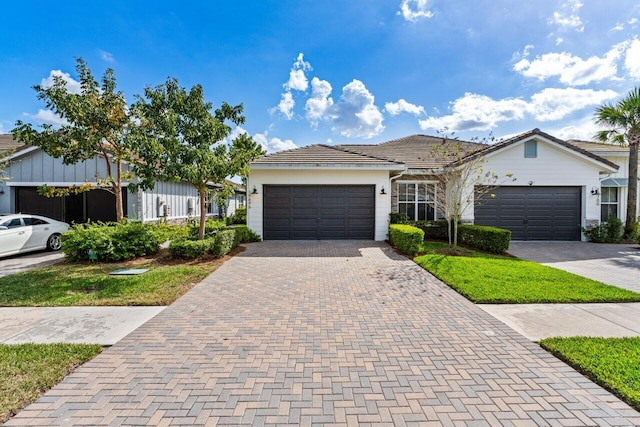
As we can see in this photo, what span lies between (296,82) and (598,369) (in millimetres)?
15612

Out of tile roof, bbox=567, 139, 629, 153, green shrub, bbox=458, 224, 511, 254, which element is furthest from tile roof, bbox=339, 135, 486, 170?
tile roof, bbox=567, 139, 629, 153

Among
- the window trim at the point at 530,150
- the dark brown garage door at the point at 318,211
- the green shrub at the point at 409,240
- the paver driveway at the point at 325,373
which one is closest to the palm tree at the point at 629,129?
Answer: the window trim at the point at 530,150

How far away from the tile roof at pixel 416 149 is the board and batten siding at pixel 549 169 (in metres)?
1.31

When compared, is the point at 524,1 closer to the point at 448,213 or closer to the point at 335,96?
the point at 448,213

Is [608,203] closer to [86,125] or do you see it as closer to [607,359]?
[607,359]

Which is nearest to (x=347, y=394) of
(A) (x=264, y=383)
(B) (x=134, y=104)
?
(A) (x=264, y=383)

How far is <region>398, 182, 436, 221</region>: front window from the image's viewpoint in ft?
46.3

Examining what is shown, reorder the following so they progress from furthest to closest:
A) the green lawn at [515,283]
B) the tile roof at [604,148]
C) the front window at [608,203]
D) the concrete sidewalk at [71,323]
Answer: the tile roof at [604,148]
the front window at [608,203]
the green lawn at [515,283]
the concrete sidewalk at [71,323]

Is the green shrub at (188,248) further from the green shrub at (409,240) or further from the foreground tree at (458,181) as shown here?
the foreground tree at (458,181)

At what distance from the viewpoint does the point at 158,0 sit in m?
9.52

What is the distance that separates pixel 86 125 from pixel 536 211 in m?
18.6

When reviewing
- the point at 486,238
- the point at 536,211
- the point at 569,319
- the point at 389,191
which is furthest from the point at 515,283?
the point at 536,211

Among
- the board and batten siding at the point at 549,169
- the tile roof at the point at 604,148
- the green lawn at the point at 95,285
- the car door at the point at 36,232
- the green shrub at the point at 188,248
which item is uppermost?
the tile roof at the point at 604,148

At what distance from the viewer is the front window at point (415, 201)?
1412 cm
